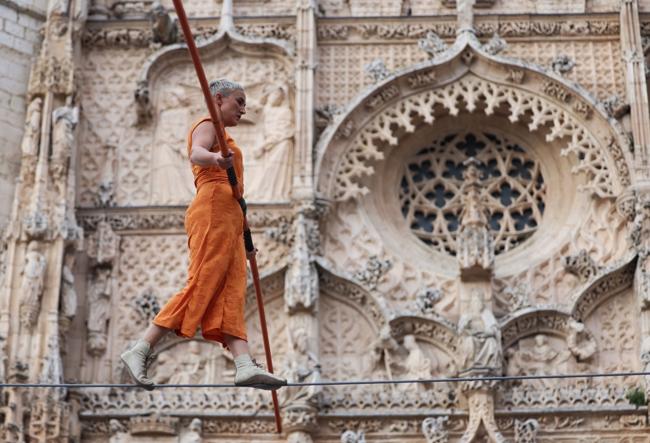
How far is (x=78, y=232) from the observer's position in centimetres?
1555

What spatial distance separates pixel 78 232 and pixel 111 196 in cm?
86

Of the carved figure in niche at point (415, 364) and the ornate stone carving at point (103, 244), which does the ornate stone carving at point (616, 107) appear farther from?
the ornate stone carving at point (103, 244)

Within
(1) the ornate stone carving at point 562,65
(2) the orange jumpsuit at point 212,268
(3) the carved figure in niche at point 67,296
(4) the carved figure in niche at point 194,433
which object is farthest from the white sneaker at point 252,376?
(1) the ornate stone carving at point 562,65

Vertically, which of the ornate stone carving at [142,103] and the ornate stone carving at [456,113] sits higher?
the ornate stone carving at [142,103]

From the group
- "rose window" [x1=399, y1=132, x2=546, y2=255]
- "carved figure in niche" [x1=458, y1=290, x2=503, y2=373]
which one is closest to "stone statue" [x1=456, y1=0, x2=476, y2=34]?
"rose window" [x1=399, y1=132, x2=546, y2=255]

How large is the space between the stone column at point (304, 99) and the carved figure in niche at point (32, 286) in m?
2.69

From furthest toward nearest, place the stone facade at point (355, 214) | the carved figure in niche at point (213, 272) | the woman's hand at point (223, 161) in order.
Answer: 1. the stone facade at point (355, 214)
2. the carved figure in niche at point (213, 272)
3. the woman's hand at point (223, 161)

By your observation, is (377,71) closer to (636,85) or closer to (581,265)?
(636,85)

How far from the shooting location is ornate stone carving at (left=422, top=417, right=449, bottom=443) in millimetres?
14648

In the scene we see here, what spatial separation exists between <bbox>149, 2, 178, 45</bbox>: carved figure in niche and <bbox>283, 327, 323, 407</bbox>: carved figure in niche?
12.8ft

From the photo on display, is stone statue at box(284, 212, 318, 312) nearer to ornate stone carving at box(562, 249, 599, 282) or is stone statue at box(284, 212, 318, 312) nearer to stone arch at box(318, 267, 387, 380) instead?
stone arch at box(318, 267, 387, 380)

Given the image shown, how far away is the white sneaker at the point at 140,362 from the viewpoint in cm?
838

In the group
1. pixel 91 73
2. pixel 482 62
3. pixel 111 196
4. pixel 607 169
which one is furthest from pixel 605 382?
pixel 91 73

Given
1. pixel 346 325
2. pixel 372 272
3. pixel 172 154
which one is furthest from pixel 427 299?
pixel 172 154
